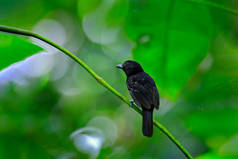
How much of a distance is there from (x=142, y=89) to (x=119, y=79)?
128cm

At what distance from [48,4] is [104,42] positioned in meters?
0.60

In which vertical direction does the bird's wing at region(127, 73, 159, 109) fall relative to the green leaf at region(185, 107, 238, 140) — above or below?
above

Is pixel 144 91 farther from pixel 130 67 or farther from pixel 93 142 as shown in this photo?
pixel 93 142

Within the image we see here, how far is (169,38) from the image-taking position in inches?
57.6

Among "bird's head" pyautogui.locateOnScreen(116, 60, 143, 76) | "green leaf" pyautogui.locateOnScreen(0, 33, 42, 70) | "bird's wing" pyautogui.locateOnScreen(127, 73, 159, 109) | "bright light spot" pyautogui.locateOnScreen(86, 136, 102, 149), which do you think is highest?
"bird's head" pyautogui.locateOnScreen(116, 60, 143, 76)

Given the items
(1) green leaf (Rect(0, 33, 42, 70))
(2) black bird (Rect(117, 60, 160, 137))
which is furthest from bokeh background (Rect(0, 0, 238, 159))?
(2) black bird (Rect(117, 60, 160, 137))

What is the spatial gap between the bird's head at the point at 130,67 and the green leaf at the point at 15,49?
0.81 m

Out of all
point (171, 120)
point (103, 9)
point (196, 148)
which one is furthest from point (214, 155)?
point (103, 9)

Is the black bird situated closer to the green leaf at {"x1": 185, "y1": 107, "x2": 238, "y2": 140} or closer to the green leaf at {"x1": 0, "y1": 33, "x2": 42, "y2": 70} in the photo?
the green leaf at {"x1": 185, "y1": 107, "x2": 238, "y2": 140}

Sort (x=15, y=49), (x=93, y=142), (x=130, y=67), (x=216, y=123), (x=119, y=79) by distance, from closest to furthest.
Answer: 1. (x=15, y=49)
2. (x=216, y=123)
3. (x=93, y=142)
4. (x=130, y=67)
5. (x=119, y=79)

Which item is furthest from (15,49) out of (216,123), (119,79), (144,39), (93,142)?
(119,79)

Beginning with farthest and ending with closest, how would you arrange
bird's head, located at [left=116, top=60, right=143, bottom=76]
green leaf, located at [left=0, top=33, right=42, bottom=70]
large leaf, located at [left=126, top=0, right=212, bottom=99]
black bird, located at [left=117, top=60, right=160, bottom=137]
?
1. bird's head, located at [left=116, top=60, right=143, bottom=76]
2. black bird, located at [left=117, top=60, right=160, bottom=137]
3. large leaf, located at [left=126, top=0, right=212, bottom=99]
4. green leaf, located at [left=0, top=33, right=42, bottom=70]

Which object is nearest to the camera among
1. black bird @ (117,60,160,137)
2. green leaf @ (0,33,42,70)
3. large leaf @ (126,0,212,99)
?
green leaf @ (0,33,42,70)

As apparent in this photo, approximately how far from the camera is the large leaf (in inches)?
53.6
